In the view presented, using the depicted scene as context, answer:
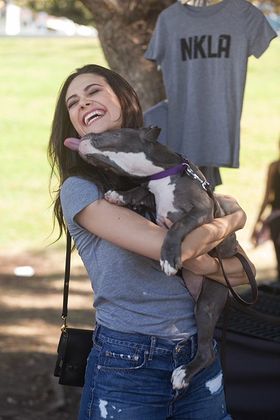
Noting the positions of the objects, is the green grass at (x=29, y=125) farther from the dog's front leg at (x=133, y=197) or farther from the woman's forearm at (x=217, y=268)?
the dog's front leg at (x=133, y=197)

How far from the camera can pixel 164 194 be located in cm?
265

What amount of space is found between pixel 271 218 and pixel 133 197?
150 inches

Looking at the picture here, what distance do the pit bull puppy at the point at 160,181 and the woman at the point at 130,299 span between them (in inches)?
1.3

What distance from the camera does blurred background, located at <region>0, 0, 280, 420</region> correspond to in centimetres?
606

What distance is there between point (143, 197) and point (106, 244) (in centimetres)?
17

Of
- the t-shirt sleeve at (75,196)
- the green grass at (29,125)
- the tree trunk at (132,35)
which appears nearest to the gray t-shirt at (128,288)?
the t-shirt sleeve at (75,196)

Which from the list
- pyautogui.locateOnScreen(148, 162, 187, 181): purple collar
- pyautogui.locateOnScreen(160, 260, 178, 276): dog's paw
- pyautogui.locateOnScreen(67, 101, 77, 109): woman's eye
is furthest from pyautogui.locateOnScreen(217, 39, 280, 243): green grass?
pyautogui.locateOnScreen(160, 260, 178, 276): dog's paw

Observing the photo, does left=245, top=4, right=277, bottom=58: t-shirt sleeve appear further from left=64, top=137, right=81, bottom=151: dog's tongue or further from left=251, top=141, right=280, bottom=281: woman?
left=251, top=141, right=280, bottom=281: woman

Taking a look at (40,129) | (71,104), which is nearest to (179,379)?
(71,104)

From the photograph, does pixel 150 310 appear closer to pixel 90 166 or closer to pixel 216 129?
pixel 90 166

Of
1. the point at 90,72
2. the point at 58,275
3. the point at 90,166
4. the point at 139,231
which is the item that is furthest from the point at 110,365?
the point at 58,275

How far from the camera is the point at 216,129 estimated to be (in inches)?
165

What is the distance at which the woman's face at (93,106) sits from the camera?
2746 mm

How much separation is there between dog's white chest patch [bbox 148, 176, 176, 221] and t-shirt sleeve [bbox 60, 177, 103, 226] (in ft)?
0.51
